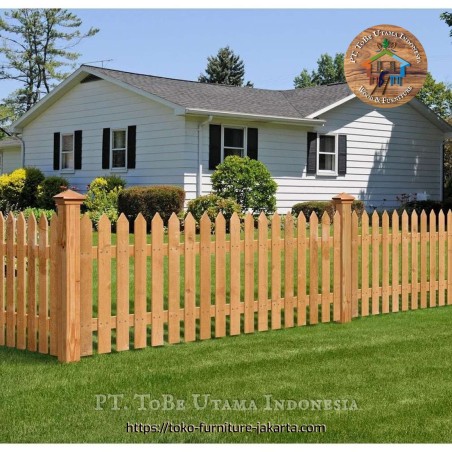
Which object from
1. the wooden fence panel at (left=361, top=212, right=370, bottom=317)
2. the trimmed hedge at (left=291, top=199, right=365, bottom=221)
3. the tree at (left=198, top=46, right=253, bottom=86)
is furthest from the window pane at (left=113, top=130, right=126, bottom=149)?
the tree at (left=198, top=46, right=253, bottom=86)

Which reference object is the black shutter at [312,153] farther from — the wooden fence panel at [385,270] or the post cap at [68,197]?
the post cap at [68,197]

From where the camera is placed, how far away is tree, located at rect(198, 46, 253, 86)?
5778cm

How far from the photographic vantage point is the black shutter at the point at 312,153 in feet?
78.5

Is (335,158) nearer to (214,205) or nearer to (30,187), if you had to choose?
(214,205)

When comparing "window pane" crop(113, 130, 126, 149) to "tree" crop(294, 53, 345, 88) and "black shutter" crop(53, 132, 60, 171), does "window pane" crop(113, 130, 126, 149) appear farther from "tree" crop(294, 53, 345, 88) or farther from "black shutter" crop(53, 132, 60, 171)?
"tree" crop(294, 53, 345, 88)

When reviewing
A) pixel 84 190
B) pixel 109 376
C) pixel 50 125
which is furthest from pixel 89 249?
pixel 50 125

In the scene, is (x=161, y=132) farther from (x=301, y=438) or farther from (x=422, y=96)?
(x=422, y=96)

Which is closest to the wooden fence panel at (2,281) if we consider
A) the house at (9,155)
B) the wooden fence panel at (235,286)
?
the wooden fence panel at (235,286)

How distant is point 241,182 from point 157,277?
13.2 meters

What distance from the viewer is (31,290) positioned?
7453 millimetres

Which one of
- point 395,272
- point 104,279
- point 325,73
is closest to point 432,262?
point 395,272

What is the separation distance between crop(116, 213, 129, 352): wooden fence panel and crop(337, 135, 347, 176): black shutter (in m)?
17.9

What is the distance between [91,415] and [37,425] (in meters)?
0.40

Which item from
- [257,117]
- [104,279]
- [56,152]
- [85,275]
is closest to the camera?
[85,275]
